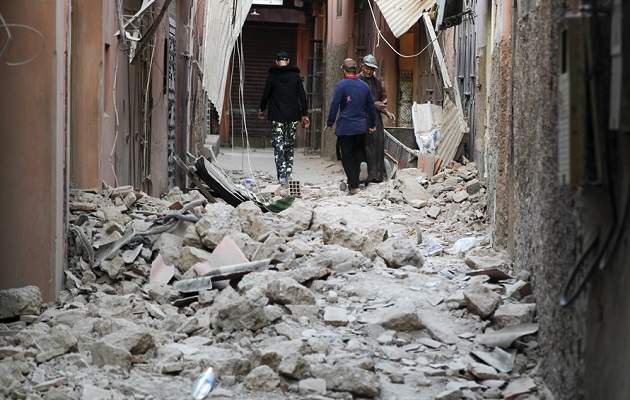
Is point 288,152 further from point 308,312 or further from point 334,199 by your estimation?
point 308,312

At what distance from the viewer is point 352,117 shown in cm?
1399

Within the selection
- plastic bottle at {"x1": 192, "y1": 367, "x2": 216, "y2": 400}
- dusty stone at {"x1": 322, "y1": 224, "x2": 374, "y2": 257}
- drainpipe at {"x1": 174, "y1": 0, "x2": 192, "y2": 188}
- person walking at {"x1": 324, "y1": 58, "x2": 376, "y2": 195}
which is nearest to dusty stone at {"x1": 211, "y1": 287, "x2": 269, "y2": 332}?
plastic bottle at {"x1": 192, "y1": 367, "x2": 216, "y2": 400}

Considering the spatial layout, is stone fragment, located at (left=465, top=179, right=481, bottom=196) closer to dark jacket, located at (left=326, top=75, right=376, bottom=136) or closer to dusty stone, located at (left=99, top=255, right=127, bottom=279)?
dark jacket, located at (left=326, top=75, right=376, bottom=136)

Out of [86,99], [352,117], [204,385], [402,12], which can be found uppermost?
[402,12]

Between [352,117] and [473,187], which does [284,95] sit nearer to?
[352,117]

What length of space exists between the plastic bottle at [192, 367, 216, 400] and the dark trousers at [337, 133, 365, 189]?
9.15 m

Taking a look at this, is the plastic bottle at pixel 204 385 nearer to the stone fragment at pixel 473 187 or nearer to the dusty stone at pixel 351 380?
the dusty stone at pixel 351 380

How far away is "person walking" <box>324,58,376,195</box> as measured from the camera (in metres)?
14.0

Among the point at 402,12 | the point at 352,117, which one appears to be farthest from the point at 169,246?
the point at 402,12

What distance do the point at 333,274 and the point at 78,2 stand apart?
311 centimetres

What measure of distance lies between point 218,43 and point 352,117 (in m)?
2.17

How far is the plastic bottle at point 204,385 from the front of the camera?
16.0 ft

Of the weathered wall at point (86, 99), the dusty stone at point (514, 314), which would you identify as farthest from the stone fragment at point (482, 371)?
the weathered wall at point (86, 99)

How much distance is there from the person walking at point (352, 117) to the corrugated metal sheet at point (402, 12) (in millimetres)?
3037
